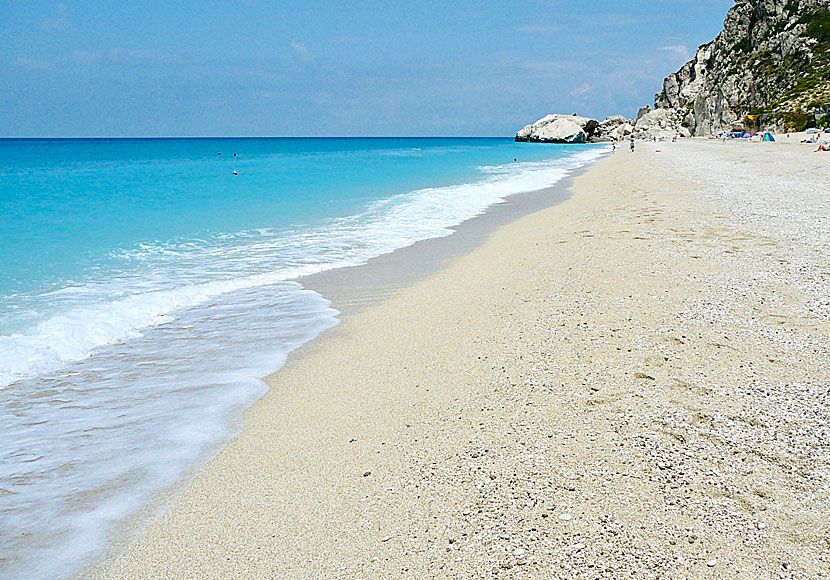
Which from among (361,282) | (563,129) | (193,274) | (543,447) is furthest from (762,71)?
(543,447)

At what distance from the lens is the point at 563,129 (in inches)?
5226

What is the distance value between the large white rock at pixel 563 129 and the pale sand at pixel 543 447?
130963 mm

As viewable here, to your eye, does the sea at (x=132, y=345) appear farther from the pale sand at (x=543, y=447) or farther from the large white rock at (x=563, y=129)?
the large white rock at (x=563, y=129)

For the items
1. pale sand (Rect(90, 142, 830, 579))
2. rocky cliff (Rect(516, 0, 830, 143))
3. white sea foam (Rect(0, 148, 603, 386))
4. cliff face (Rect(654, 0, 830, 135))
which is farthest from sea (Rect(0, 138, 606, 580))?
cliff face (Rect(654, 0, 830, 135))

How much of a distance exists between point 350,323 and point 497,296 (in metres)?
1.67

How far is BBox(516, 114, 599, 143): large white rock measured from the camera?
128500 millimetres

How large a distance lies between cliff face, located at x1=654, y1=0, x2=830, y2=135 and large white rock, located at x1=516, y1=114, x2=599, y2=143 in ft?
63.4

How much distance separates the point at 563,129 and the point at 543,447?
139 metres

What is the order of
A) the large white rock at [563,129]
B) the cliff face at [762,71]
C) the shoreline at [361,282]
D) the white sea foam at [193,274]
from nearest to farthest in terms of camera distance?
the shoreline at [361,282] → the white sea foam at [193,274] → the cliff face at [762,71] → the large white rock at [563,129]

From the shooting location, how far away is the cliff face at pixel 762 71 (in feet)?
236

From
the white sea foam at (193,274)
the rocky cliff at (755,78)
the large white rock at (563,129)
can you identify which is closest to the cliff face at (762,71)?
the rocky cliff at (755,78)

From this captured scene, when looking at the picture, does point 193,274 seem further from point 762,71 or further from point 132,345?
point 762,71

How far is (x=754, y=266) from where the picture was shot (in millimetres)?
6676

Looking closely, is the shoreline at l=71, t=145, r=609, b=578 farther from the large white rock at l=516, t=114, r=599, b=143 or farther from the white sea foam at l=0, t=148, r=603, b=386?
the large white rock at l=516, t=114, r=599, b=143
